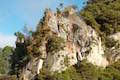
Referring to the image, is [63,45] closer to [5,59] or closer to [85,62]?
[85,62]

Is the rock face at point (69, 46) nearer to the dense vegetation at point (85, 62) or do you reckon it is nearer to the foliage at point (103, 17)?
the dense vegetation at point (85, 62)

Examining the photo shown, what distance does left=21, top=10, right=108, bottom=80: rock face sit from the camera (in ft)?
85.5

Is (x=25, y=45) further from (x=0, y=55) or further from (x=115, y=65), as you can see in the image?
(x=0, y=55)

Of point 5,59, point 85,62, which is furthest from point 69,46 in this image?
point 5,59

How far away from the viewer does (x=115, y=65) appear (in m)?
29.4

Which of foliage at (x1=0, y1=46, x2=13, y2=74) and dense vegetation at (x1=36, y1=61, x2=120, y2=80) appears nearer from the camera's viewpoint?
dense vegetation at (x1=36, y1=61, x2=120, y2=80)

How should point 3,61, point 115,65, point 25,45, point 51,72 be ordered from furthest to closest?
1. point 3,61
2. point 115,65
3. point 25,45
4. point 51,72

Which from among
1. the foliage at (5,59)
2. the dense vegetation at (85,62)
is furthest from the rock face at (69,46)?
the foliage at (5,59)

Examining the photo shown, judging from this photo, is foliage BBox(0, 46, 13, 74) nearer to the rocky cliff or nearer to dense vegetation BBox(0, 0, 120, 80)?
dense vegetation BBox(0, 0, 120, 80)

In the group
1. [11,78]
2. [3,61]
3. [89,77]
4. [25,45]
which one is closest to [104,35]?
[89,77]

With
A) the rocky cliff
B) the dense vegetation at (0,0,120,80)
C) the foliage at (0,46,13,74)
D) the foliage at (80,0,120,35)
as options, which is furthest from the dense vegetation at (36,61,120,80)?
the foliage at (0,46,13,74)

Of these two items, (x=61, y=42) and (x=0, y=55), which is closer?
(x=61, y=42)

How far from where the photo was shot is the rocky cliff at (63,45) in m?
26.1

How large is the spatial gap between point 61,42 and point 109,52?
5.86 m
